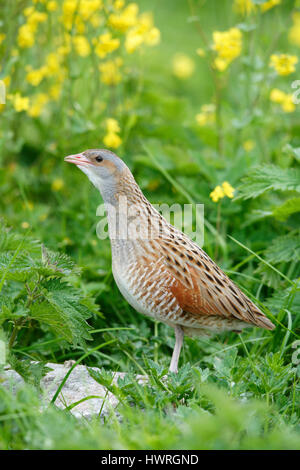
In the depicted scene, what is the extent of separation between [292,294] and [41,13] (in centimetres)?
330

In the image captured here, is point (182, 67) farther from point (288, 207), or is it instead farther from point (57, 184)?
point (288, 207)

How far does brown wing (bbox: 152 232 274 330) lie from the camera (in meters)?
3.61

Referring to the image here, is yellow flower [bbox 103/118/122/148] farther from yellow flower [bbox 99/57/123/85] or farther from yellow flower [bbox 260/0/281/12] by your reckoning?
yellow flower [bbox 260/0/281/12]

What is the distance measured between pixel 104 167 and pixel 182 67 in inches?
209

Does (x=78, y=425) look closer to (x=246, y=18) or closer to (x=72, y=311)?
(x=72, y=311)

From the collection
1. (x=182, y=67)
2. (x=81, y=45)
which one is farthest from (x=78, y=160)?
(x=182, y=67)

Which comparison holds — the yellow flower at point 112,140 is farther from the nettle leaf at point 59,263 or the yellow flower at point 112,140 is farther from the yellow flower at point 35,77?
the nettle leaf at point 59,263

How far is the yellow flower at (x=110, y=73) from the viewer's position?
567cm

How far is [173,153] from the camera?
5477 millimetres

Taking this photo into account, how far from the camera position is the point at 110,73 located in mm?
5832

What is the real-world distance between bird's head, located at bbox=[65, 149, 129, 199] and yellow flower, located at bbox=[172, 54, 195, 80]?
5.22m

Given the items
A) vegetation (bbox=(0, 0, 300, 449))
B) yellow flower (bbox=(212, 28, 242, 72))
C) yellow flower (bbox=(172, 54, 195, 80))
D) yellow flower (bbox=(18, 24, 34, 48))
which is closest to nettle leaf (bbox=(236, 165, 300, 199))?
vegetation (bbox=(0, 0, 300, 449))

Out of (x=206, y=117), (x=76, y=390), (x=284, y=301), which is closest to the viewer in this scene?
(x=76, y=390)
